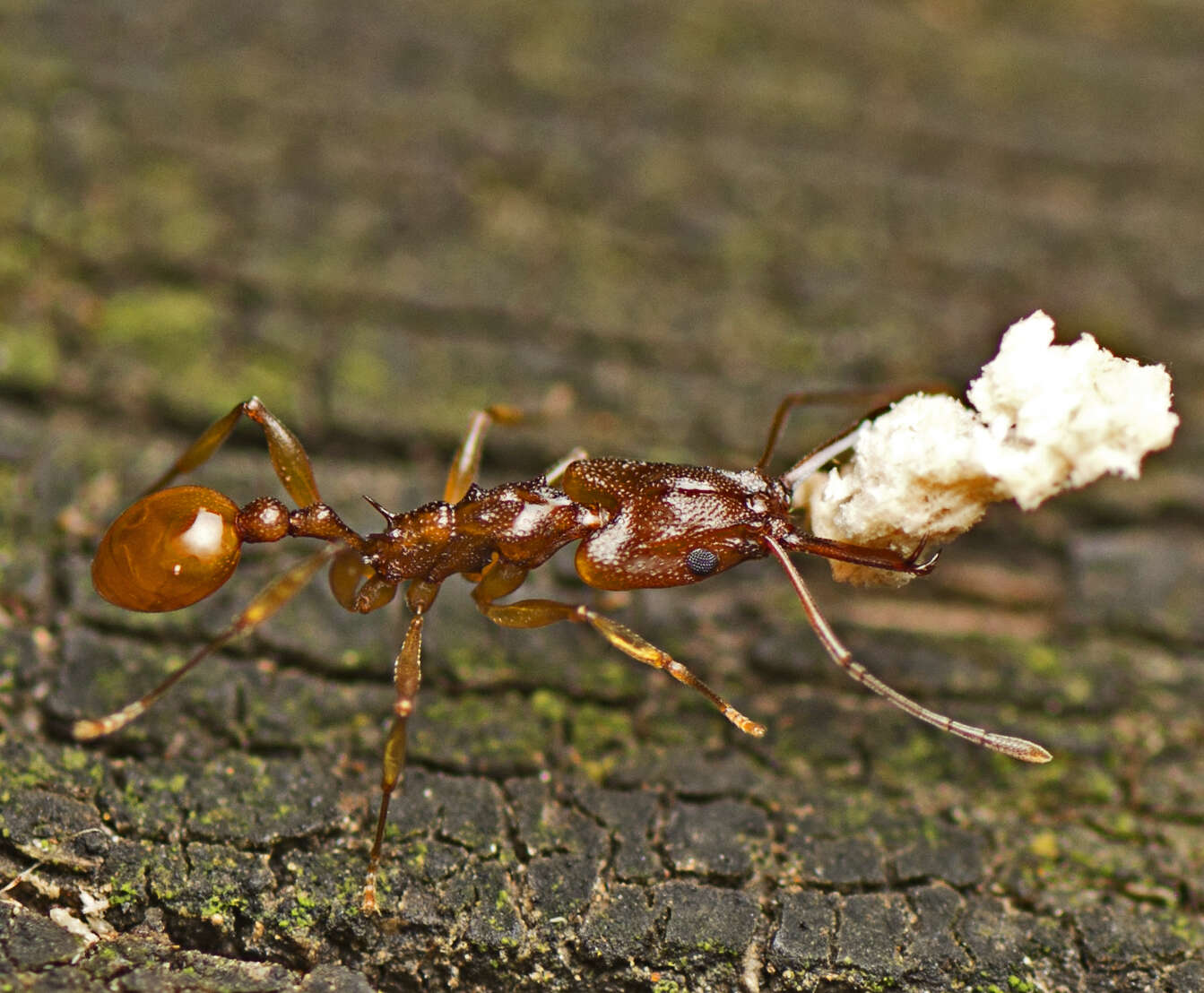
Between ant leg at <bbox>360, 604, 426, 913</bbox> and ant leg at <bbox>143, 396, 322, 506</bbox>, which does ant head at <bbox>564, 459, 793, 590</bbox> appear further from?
ant leg at <bbox>143, 396, 322, 506</bbox>

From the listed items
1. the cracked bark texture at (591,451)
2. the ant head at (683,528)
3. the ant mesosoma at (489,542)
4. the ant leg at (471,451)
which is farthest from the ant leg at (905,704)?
the ant leg at (471,451)

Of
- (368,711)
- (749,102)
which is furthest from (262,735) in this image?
(749,102)

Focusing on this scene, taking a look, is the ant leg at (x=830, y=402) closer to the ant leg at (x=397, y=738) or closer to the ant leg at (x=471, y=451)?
the ant leg at (x=471, y=451)

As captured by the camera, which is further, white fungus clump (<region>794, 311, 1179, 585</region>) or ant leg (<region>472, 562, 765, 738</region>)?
ant leg (<region>472, 562, 765, 738</region>)

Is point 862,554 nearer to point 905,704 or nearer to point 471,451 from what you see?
point 905,704

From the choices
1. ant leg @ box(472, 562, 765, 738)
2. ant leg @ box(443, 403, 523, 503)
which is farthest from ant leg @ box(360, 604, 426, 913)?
ant leg @ box(443, 403, 523, 503)

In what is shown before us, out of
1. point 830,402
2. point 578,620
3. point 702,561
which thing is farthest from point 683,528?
point 830,402
